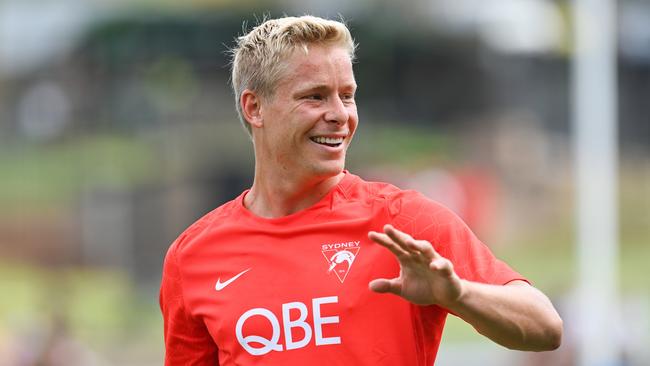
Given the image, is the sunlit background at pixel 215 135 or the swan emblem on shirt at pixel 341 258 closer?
the swan emblem on shirt at pixel 341 258

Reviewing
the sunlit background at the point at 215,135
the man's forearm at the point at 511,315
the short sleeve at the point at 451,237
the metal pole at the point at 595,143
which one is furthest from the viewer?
the sunlit background at the point at 215,135

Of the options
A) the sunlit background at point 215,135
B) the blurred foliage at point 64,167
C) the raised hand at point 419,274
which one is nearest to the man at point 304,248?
the raised hand at point 419,274

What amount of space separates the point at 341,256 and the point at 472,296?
2.27ft

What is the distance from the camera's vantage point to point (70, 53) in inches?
1154

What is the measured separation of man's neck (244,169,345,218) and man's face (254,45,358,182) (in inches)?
2.7

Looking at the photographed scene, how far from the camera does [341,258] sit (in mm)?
4172

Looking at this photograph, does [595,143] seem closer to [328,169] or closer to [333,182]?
[333,182]

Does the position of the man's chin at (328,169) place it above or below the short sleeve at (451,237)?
above

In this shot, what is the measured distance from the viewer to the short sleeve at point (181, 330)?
14.6 ft

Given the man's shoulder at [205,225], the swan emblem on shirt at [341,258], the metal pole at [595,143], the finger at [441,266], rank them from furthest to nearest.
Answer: the metal pole at [595,143], the man's shoulder at [205,225], the swan emblem on shirt at [341,258], the finger at [441,266]

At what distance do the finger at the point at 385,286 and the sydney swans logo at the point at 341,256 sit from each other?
0.56 m

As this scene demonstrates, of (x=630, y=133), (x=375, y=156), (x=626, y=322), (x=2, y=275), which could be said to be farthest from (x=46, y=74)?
(x=626, y=322)

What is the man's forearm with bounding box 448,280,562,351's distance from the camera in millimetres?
3607

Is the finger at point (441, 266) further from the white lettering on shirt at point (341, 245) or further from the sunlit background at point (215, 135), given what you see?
the sunlit background at point (215, 135)
